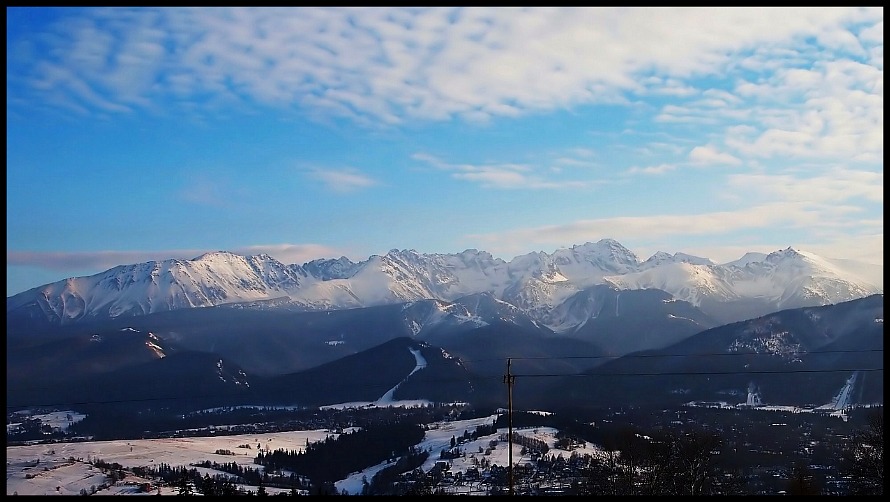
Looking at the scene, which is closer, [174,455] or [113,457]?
[113,457]

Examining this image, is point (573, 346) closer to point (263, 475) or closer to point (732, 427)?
point (732, 427)

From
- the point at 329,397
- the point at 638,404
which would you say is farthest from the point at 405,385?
the point at 638,404

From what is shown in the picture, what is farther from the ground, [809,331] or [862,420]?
[809,331]

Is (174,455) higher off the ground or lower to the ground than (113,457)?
lower

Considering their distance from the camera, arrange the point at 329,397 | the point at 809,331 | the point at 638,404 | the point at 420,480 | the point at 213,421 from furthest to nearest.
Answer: the point at 329,397 → the point at 809,331 → the point at 213,421 → the point at 638,404 → the point at 420,480

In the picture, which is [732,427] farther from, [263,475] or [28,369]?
[28,369]

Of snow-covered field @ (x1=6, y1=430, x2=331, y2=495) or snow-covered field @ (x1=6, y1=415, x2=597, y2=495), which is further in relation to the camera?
snow-covered field @ (x1=6, y1=415, x2=597, y2=495)

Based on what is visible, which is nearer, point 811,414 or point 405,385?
point 811,414

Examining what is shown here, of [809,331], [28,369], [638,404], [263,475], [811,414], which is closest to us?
[263,475]

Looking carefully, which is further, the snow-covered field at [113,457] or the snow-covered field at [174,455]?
the snow-covered field at [174,455]
